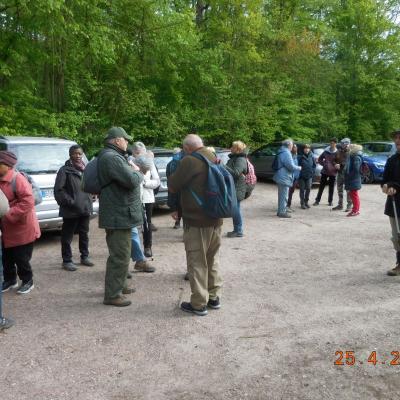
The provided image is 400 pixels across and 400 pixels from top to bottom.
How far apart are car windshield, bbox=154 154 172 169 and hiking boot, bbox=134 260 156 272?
4497mm

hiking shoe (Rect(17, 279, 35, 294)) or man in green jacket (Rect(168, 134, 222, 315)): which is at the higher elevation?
man in green jacket (Rect(168, 134, 222, 315))

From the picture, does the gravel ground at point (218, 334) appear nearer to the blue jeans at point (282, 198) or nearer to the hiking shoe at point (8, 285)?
the hiking shoe at point (8, 285)

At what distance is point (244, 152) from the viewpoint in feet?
27.1

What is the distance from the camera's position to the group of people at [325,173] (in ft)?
34.2

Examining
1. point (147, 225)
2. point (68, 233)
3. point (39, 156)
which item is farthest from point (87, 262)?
point (39, 156)

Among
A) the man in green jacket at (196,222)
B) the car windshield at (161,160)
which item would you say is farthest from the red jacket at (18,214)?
the car windshield at (161,160)

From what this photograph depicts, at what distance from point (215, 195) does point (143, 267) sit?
86.3 inches

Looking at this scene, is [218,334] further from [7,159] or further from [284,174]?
[284,174]

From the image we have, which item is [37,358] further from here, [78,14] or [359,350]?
[78,14]

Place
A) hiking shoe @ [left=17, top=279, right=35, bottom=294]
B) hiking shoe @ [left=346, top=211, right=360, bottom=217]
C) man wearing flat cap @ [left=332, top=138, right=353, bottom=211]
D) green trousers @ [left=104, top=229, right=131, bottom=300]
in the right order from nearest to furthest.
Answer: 1. green trousers @ [left=104, top=229, right=131, bottom=300]
2. hiking shoe @ [left=17, top=279, right=35, bottom=294]
3. hiking shoe @ [left=346, top=211, right=360, bottom=217]
4. man wearing flat cap @ [left=332, top=138, right=353, bottom=211]

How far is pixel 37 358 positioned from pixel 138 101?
38.0 feet

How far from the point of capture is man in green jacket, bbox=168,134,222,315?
4.50 metres

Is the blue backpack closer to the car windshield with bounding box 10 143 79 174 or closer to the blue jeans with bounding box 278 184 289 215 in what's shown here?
the car windshield with bounding box 10 143 79 174

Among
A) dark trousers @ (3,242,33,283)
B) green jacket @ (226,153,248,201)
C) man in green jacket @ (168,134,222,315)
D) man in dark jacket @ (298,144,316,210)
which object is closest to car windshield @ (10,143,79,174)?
dark trousers @ (3,242,33,283)
